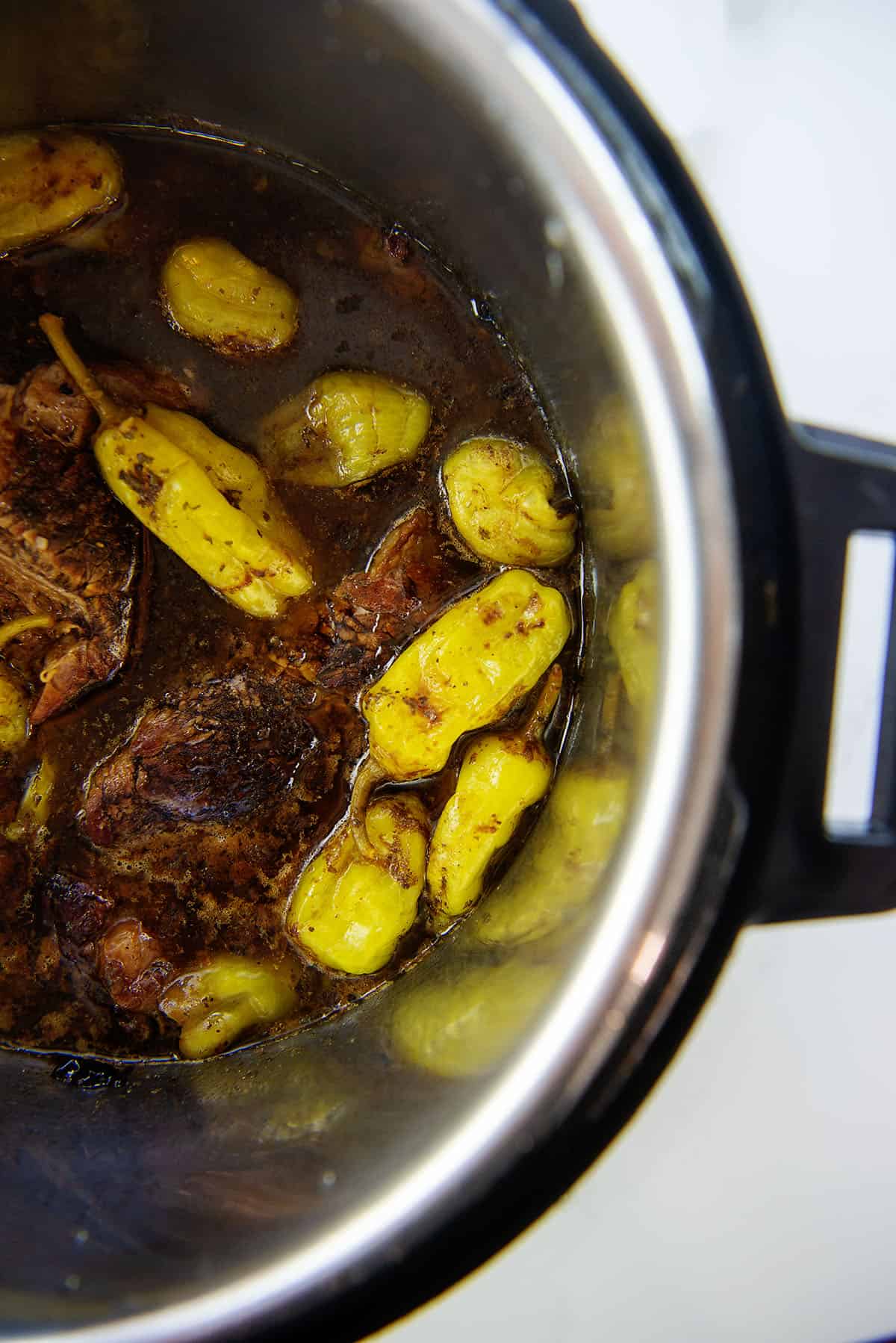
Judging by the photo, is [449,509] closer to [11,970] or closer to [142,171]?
[142,171]

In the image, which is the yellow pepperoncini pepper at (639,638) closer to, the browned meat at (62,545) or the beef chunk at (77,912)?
the browned meat at (62,545)

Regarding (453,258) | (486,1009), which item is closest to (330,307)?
(453,258)

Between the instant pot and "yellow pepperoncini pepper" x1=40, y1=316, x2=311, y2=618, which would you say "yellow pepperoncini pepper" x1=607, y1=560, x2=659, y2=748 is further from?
"yellow pepperoncini pepper" x1=40, y1=316, x2=311, y2=618

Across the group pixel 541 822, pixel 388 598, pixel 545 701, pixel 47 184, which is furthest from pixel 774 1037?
pixel 47 184

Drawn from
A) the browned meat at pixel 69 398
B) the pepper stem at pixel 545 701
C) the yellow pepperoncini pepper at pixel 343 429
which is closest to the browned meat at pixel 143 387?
the browned meat at pixel 69 398

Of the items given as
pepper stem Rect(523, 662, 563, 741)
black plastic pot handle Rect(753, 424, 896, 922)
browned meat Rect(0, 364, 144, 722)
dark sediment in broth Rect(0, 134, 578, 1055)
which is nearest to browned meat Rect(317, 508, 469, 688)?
dark sediment in broth Rect(0, 134, 578, 1055)

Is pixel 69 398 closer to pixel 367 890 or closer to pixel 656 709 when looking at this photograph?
pixel 367 890
